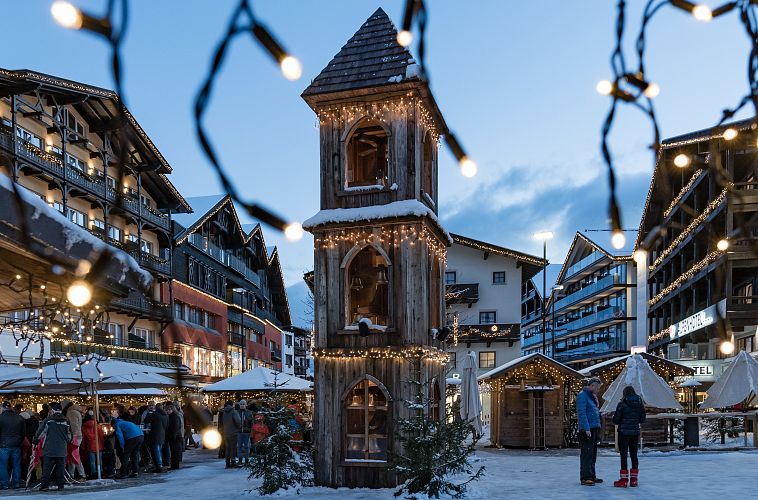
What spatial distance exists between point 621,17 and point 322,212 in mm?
13479

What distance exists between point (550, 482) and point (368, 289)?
535 centimetres

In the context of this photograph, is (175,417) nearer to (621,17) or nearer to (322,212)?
(322,212)

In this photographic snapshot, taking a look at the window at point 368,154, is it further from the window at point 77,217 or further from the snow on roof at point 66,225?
the window at point 77,217

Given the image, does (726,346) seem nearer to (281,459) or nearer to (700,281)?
(281,459)

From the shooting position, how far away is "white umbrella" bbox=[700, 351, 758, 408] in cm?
1988

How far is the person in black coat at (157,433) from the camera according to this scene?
1784 cm

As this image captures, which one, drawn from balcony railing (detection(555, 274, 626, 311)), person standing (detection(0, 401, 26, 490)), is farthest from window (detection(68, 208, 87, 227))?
balcony railing (detection(555, 274, 626, 311))

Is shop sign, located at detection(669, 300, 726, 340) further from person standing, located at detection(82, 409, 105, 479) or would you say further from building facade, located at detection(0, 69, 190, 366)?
person standing, located at detection(82, 409, 105, 479)

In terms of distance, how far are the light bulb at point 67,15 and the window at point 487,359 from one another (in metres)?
44.4

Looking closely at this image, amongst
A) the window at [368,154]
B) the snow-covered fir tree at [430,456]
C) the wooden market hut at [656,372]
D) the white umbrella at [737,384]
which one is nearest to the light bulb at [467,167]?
the snow-covered fir tree at [430,456]

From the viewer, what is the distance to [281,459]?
14.1 meters

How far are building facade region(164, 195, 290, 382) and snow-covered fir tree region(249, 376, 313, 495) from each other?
23.9m

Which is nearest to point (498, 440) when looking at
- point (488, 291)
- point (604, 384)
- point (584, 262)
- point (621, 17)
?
point (604, 384)

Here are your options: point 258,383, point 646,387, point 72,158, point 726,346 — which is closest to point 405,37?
point 726,346
